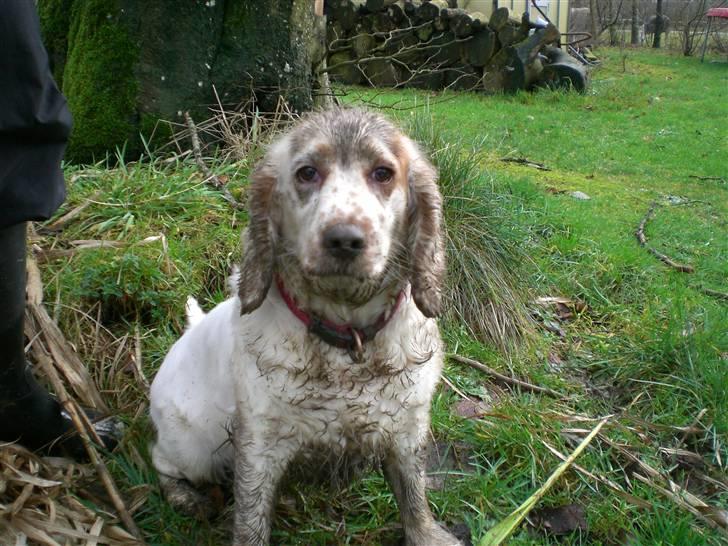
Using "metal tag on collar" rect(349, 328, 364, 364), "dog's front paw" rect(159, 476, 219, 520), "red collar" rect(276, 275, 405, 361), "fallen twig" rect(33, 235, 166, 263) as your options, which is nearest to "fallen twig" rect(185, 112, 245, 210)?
"fallen twig" rect(33, 235, 166, 263)

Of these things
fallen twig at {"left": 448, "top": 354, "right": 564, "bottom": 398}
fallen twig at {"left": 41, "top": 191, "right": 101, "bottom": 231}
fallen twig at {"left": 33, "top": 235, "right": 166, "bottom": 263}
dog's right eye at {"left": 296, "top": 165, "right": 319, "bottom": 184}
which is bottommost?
fallen twig at {"left": 448, "top": 354, "right": 564, "bottom": 398}

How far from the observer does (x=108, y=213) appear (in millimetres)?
4238

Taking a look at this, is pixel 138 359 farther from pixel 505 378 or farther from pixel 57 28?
pixel 57 28

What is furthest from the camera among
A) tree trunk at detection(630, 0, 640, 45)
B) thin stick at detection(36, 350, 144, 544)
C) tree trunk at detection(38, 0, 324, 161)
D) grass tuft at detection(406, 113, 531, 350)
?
tree trunk at detection(630, 0, 640, 45)

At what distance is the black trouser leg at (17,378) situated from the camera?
8.22 ft

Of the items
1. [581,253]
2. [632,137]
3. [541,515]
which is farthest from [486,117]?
[541,515]

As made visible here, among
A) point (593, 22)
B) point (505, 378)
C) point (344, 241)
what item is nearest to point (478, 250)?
point (505, 378)

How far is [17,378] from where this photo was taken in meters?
2.77

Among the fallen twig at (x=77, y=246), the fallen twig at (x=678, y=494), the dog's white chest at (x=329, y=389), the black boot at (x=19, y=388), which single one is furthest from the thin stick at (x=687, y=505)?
the fallen twig at (x=77, y=246)

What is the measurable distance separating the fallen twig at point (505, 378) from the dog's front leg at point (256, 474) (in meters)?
1.71

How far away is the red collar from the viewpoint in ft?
7.78

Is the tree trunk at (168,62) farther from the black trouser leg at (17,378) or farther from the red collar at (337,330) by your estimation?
the red collar at (337,330)

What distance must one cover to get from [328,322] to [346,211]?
1.45ft

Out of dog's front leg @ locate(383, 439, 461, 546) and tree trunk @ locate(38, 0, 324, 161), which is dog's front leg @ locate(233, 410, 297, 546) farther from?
tree trunk @ locate(38, 0, 324, 161)
